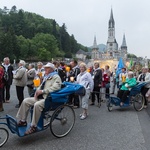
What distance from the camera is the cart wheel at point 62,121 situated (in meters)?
5.52

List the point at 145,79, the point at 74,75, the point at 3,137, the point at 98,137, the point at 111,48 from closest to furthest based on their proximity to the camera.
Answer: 1. the point at 3,137
2. the point at 98,137
3. the point at 145,79
4. the point at 74,75
5. the point at 111,48

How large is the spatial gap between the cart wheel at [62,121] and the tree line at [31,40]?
57.3 meters

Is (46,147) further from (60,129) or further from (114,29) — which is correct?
(114,29)

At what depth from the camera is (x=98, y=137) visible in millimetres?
5605

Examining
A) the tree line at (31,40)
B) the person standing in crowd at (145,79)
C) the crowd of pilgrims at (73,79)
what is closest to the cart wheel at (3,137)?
the crowd of pilgrims at (73,79)

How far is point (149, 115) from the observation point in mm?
8125

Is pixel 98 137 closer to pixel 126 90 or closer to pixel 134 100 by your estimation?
pixel 126 90

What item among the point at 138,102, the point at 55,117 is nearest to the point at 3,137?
the point at 55,117

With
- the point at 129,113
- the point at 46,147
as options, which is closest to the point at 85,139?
the point at 46,147

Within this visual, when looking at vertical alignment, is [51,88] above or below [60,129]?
above

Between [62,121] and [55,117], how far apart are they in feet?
1.02

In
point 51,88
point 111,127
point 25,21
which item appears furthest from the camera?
point 25,21

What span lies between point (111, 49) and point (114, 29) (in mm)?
13120

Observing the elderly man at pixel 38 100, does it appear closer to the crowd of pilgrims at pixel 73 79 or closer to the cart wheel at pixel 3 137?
the cart wheel at pixel 3 137
